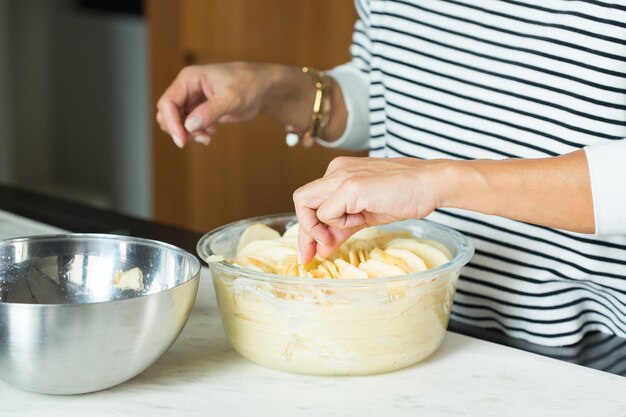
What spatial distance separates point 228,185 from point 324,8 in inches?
29.7

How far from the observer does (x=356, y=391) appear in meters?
0.99

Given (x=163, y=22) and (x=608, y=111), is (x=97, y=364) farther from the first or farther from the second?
(x=163, y=22)

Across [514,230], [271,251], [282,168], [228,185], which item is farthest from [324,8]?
[271,251]

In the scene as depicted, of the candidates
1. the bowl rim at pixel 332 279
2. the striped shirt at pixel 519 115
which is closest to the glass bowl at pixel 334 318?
the bowl rim at pixel 332 279


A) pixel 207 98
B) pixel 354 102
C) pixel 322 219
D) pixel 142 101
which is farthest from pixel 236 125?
pixel 322 219

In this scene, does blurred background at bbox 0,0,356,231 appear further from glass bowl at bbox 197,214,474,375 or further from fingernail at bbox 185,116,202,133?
glass bowl at bbox 197,214,474,375

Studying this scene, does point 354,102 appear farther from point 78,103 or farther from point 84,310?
point 78,103

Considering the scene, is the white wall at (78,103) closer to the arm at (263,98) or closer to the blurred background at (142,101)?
the blurred background at (142,101)

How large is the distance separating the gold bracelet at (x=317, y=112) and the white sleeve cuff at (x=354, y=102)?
0.04 metres

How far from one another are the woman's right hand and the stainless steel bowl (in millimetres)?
330

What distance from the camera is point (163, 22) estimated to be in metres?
3.38

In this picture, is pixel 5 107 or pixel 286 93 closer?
pixel 286 93

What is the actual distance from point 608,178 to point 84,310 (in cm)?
53

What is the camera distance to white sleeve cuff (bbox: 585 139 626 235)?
993 millimetres
